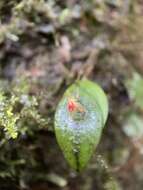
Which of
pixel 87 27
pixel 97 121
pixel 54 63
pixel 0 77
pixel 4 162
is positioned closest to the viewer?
pixel 97 121

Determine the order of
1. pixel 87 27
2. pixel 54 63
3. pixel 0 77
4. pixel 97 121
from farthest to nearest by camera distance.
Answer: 1. pixel 87 27
2. pixel 54 63
3. pixel 0 77
4. pixel 97 121

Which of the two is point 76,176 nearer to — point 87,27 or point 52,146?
point 52,146

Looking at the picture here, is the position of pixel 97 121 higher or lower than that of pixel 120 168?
higher

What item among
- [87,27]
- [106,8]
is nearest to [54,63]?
[87,27]

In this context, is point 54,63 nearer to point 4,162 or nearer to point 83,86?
point 83,86

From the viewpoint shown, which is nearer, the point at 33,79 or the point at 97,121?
the point at 97,121

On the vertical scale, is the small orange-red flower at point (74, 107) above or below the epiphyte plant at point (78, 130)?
above

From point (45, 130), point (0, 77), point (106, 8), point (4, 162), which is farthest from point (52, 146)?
point (106, 8)

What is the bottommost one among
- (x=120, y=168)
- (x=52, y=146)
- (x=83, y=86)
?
(x=120, y=168)

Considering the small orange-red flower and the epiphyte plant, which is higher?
the small orange-red flower
